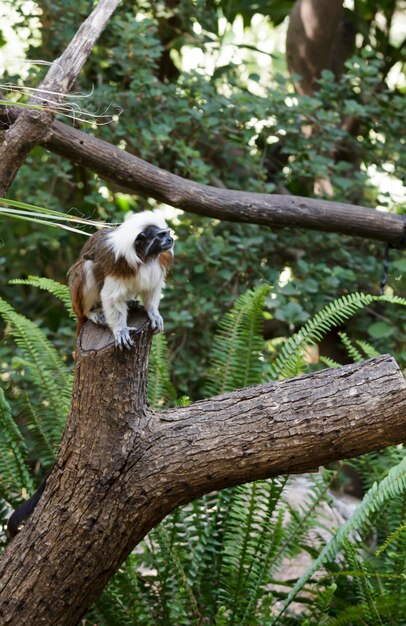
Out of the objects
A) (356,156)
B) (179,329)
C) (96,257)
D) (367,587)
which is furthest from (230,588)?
(356,156)

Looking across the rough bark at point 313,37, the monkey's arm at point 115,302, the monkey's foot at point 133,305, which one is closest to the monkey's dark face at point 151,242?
the monkey's arm at point 115,302

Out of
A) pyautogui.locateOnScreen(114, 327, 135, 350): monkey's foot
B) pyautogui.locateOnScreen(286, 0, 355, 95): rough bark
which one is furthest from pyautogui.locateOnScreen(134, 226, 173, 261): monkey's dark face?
pyautogui.locateOnScreen(286, 0, 355, 95): rough bark

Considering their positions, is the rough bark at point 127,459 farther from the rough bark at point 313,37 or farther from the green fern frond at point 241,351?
the rough bark at point 313,37

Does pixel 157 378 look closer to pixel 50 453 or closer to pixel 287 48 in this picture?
pixel 50 453

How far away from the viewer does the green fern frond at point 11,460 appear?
3.01 metres

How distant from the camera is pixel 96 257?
2889 mm

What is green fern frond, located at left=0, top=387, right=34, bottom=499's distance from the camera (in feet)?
9.86

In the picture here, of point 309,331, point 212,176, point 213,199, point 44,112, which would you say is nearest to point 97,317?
point 44,112

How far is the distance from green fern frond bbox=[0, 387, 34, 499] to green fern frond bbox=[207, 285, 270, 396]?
2.45 ft

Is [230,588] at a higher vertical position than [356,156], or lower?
lower

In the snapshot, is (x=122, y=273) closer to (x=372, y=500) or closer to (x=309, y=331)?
(x=309, y=331)

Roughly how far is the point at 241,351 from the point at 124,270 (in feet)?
2.32

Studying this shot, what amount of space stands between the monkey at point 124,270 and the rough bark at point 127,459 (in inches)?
11.2

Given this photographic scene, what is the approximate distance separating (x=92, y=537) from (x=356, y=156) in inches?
145
